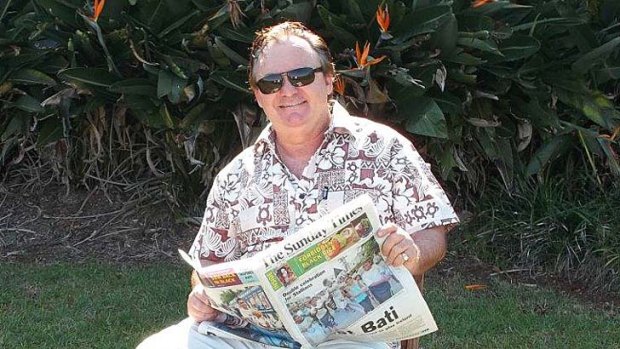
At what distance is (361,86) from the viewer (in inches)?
A: 201

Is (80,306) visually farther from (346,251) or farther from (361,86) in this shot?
(346,251)

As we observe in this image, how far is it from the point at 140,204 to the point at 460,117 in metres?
1.93

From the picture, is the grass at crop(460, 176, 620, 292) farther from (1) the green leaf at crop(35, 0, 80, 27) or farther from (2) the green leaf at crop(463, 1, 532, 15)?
(1) the green leaf at crop(35, 0, 80, 27)

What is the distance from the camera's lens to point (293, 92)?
3.03 meters

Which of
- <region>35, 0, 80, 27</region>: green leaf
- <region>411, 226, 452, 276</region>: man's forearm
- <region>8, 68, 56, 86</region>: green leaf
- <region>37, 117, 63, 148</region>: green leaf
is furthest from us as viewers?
<region>37, 117, 63, 148</region>: green leaf

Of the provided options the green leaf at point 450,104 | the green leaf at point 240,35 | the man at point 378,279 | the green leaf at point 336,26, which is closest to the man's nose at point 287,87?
the man at point 378,279

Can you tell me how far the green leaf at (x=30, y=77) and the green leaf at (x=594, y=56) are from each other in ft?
9.27

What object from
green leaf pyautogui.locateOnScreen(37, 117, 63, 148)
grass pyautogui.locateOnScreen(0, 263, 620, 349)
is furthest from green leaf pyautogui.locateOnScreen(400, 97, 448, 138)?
green leaf pyautogui.locateOnScreen(37, 117, 63, 148)

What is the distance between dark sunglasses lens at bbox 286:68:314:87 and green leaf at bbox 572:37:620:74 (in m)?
2.59

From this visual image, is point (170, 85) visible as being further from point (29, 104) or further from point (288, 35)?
point (288, 35)

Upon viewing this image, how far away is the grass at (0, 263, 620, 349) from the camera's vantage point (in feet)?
14.5

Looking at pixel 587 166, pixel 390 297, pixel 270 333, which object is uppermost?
pixel 390 297

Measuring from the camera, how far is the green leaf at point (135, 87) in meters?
5.21

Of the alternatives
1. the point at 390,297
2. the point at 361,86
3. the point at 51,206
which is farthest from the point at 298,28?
the point at 51,206
